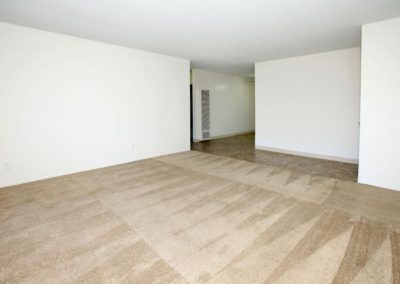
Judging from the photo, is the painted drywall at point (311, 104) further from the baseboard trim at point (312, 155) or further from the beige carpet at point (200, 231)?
the beige carpet at point (200, 231)

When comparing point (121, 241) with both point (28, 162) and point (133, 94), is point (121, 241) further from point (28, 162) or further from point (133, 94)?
point (133, 94)

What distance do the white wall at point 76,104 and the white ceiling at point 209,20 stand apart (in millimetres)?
370

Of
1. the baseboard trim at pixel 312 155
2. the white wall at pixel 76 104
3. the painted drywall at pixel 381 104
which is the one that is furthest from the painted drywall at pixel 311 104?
the white wall at pixel 76 104

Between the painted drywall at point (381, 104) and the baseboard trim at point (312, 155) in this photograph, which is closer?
the painted drywall at point (381, 104)

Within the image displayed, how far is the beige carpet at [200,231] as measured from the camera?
1.62 m

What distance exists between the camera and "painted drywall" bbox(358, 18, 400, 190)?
311 centimetres

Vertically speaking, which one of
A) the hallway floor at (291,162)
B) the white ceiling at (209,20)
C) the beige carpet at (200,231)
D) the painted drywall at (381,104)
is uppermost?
the white ceiling at (209,20)

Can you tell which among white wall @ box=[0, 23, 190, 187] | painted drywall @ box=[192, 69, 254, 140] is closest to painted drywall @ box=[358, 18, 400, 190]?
white wall @ box=[0, 23, 190, 187]

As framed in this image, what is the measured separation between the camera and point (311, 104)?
17.6 ft

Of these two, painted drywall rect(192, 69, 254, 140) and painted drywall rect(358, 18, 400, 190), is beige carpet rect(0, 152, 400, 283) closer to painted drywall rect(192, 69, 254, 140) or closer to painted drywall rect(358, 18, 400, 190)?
painted drywall rect(358, 18, 400, 190)

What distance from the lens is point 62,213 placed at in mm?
2580

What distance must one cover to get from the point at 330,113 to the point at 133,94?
15.7 feet

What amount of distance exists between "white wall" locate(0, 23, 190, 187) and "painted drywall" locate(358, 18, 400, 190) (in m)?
4.20

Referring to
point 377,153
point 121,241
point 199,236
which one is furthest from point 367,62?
point 121,241
